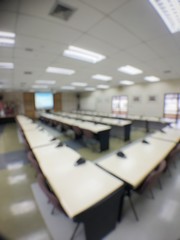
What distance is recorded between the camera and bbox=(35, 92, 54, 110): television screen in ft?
41.8

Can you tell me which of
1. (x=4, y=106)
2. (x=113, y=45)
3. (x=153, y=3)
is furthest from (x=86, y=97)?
(x=153, y=3)

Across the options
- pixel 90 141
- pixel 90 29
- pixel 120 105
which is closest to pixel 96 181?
pixel 90 29

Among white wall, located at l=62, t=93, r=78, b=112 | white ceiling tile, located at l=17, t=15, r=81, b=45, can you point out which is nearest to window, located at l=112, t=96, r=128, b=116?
white wall, located at l=62, t=93, r=78, b=112

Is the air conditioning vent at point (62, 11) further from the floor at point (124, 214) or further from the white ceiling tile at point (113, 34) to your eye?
the floor at point (124, 214)

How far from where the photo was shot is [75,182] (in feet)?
4.92

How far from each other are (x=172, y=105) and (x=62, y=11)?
8.22 metres

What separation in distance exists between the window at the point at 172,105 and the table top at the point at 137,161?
5954 millimetres

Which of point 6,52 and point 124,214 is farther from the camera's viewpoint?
point 6,52

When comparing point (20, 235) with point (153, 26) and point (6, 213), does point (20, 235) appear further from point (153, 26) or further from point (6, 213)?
point (153, 26)

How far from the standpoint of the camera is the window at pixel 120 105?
10.1 meters

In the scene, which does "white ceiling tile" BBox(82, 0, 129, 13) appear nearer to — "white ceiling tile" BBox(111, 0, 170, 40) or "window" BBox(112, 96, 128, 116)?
"white ceiling tile" BBox(111, 0, 170, 40)

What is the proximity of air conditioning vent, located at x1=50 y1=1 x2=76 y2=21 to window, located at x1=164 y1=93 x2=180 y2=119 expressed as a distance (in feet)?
25.6

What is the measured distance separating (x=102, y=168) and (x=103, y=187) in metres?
0.42

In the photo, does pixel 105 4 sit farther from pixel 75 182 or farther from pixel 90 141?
pixel 90 141
